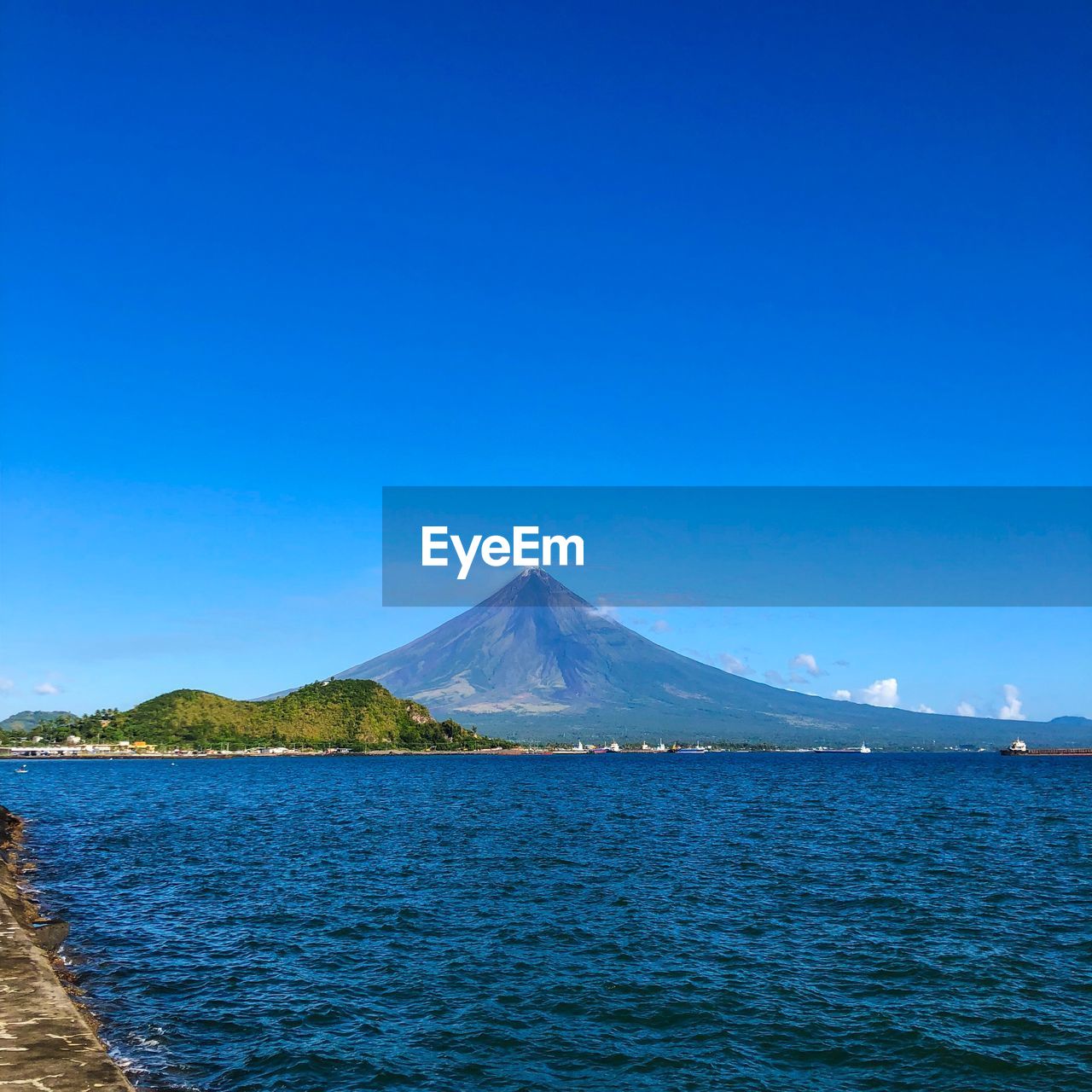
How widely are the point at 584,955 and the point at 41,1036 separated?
43.5ft

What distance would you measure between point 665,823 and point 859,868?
1947 cm

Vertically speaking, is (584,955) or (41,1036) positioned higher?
(41,1036)

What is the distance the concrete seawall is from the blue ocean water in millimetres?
1891

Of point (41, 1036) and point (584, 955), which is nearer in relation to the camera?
point (41, 1036)

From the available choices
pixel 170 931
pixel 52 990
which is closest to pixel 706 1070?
pixel 52 990

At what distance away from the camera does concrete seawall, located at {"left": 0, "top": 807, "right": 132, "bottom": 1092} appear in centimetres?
1177

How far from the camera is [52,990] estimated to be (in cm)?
1620

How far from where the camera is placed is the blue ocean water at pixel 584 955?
1587 cm

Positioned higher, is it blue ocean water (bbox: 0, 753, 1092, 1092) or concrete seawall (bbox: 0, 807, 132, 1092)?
concrete seawall (bbox: 0, 807, 132, 1092)

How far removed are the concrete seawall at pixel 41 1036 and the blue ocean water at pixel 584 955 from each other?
1.89 m

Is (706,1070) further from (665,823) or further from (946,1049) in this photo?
(665,823)

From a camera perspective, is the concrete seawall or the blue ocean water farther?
the blue ocean water

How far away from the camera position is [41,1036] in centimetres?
1348

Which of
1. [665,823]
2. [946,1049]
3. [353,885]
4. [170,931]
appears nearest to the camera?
[946,1049]
